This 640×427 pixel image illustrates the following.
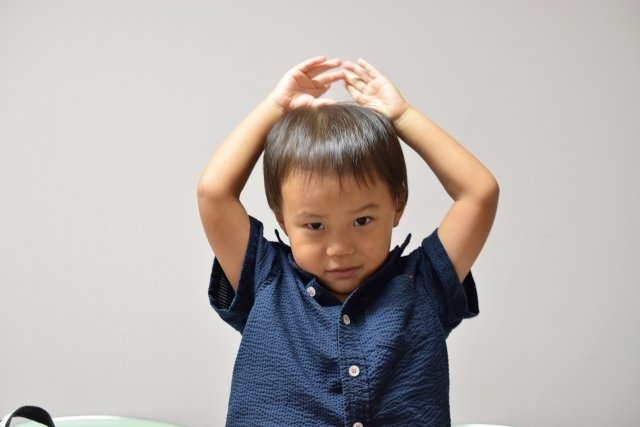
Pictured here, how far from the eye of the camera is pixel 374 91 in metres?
0.95

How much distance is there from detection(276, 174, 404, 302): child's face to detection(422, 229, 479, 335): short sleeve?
0.25 feet

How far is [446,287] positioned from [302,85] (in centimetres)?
33

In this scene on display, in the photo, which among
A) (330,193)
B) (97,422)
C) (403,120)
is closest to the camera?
(330,193)

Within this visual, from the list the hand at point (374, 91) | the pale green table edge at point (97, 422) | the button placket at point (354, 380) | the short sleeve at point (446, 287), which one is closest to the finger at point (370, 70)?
the hand at point (374, 91)

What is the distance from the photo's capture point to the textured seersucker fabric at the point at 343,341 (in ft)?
2.68

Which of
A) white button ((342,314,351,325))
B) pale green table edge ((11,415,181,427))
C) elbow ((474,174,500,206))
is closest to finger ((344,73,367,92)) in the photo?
elbow ((474,174,500,206))

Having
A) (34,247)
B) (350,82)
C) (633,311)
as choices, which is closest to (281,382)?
(350,82)

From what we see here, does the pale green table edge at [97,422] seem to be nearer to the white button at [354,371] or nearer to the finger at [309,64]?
the white button at [354,371]

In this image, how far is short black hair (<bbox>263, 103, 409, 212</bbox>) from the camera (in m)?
0.81

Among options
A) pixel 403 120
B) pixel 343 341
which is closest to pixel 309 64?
pixel 403 120

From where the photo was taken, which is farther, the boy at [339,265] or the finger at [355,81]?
the finger at [355,81]

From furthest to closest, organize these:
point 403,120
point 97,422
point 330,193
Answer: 1. point 97,422
2. point 403,120
3. point 330,193

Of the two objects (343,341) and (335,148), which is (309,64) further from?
(343,341)

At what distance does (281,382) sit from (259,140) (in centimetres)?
30
